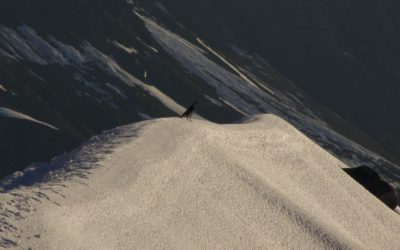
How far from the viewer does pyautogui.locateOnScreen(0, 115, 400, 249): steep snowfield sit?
674 inches

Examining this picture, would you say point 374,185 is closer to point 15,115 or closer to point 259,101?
point 15,115

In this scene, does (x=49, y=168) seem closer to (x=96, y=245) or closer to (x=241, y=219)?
(x=241, y=219)

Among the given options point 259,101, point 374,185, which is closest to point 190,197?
point 374,185

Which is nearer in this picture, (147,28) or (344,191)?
(344,191)

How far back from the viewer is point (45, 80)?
477ft

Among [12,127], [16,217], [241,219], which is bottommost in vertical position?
[12,127]

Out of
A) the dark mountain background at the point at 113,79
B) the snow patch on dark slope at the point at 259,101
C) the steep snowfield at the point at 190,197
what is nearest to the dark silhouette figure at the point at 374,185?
the steep snowfield at the point at 190,197

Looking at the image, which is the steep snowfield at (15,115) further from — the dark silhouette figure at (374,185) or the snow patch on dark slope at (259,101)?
the dark silhouette figure at (374,185)

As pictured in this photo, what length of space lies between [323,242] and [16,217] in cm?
884

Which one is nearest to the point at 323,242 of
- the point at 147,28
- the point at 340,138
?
the point at 340,138

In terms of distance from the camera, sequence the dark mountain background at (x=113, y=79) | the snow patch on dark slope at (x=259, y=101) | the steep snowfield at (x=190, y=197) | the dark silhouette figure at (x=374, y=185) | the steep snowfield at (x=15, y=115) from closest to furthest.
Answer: the steep snowfield at (x=190, y=197) → the dark silhouette figure at (x=374, y=185) → the steep snowfield at (x=15, y=115) → the dark mountain background at (x=113, y=79) → the snow patch on dark slope at (x=259, y=101)

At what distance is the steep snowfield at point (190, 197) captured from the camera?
1712 cm

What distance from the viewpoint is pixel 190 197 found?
21.5 meters

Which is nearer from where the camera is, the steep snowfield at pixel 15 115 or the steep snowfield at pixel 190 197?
the steep snowfield at pixel 190 197
